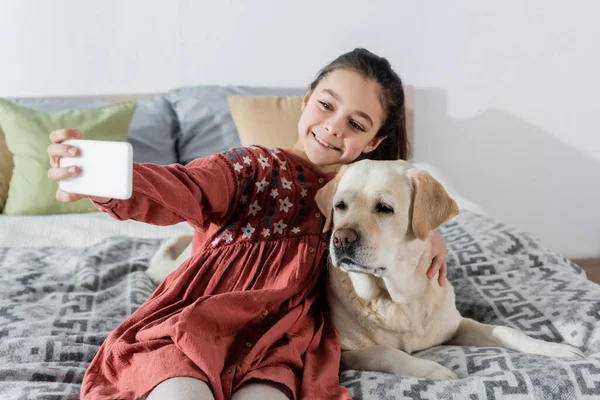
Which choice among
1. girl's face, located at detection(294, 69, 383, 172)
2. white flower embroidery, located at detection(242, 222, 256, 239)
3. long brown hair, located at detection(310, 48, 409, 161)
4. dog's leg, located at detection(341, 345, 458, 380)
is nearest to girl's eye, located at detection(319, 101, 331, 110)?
girl's face, located at detection(294, 69, 383, 172)

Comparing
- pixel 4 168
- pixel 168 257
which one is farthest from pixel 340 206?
pixel 4 168

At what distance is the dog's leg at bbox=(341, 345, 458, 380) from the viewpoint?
127 centimetres

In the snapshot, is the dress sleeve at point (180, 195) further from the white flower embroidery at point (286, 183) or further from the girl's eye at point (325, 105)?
the girl's eye at point (325, 105)

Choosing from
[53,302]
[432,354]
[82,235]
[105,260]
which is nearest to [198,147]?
[82,235]

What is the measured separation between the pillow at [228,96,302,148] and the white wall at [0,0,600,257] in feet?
1.62

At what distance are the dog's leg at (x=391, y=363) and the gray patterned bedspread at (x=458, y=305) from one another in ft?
0.16

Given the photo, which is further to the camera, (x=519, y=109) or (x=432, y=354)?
(x=519, y=109)

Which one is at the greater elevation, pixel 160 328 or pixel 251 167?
pixel 251 167

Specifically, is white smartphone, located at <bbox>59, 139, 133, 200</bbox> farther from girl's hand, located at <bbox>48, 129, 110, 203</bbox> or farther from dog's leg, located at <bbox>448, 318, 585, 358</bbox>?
dog's leg, located at <bbox>448, 318, 585, 358</bbox>

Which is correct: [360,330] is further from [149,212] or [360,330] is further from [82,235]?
[82,235]

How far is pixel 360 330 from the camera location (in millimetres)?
1432

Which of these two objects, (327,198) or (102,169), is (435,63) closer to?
(327,198)

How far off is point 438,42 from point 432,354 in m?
2.40

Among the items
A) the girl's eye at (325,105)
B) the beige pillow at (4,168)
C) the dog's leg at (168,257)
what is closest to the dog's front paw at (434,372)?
the girl's eye at (325,105)
